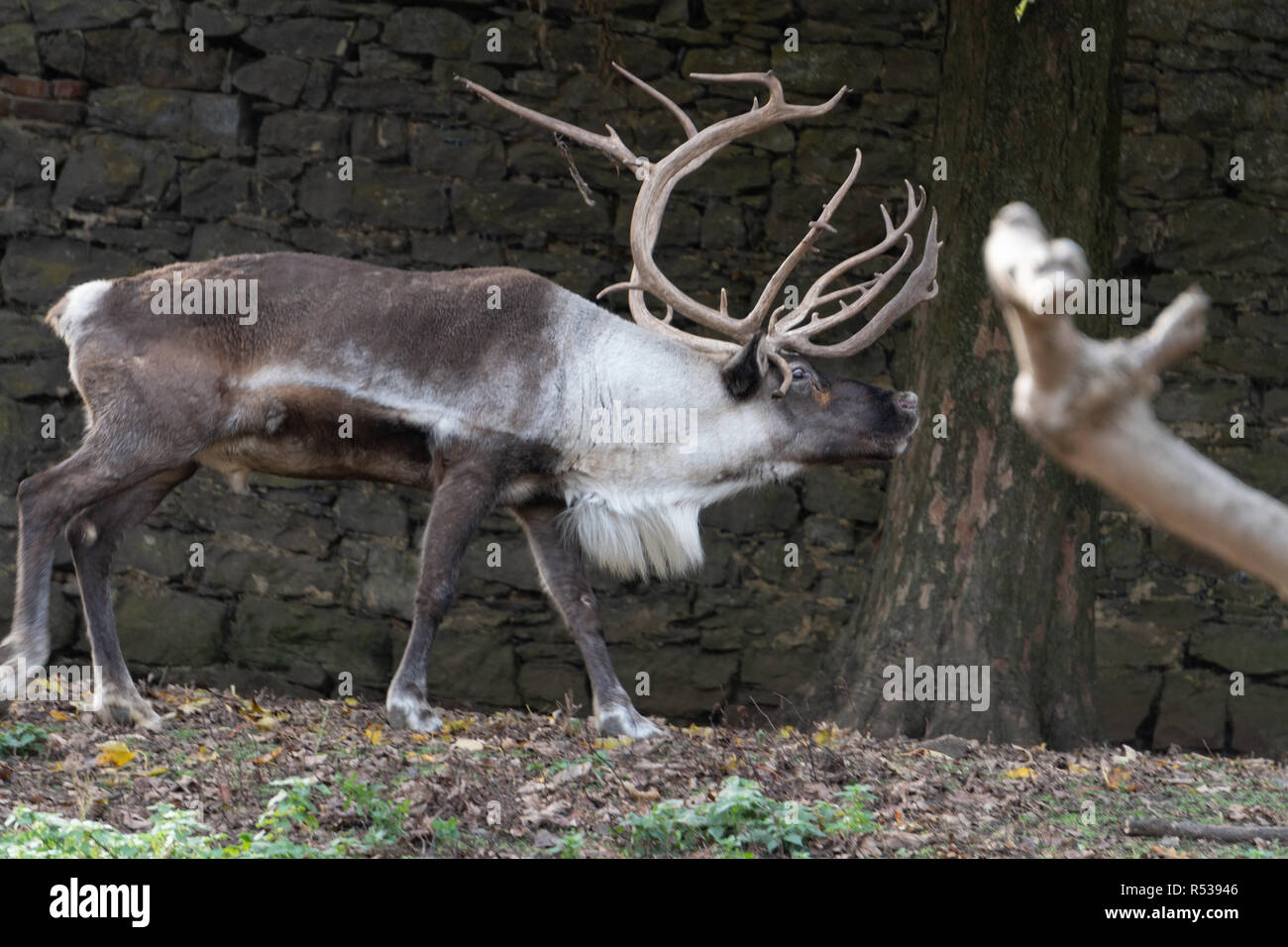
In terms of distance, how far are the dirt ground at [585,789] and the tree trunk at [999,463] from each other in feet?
0.82

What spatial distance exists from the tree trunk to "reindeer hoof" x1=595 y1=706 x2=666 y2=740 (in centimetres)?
84

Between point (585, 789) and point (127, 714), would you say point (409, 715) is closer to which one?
point (127, 714)

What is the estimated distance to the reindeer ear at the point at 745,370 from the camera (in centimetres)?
538

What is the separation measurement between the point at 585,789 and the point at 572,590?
1.57m

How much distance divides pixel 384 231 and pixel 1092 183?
3.42 metres

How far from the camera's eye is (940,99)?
578 cm

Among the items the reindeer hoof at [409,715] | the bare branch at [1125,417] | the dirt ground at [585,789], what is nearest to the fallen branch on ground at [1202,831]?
the dirt ground at [585,789]

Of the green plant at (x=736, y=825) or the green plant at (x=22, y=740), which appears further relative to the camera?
the green plant at (x=22, y=740)

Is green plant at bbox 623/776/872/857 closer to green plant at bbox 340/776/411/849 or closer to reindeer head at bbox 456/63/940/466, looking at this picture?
green plant at bbox 340/776/411/849

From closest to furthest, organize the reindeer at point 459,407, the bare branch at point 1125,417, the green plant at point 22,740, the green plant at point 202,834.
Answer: the bare branch at point 1125,417, the green plant at point 202,834, the green plant at point 22,740, the reindeer at point 459,407

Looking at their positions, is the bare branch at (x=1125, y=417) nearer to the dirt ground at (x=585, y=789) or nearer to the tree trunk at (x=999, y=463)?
the dirt ground at (x=585, y=789)

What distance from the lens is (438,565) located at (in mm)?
5168

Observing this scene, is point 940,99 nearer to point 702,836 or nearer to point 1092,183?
point 1092,183

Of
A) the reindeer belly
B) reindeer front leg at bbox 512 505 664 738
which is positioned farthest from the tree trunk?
the reindeer belly
